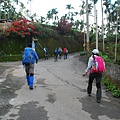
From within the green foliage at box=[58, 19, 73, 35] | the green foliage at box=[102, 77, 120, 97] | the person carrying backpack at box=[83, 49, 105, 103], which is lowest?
the green foliage at box=[102, 77, 120, 97]

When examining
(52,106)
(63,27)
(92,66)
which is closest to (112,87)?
(92,66)

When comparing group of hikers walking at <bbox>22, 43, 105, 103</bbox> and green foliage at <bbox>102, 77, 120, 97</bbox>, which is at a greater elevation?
group of hikers walking at <bbox>22, 43, 105, 103</bbox>

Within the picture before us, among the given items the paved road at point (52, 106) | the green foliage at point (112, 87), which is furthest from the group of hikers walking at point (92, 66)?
the green foliage at point (112, 87)

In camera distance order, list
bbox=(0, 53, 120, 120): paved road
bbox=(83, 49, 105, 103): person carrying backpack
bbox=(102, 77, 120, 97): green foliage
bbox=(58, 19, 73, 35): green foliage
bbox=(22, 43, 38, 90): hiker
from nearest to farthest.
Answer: bbox=(0, 53, 120, 120): paved road < bbox=(83, 49, 105, 103): person carrying backpack < bbox=(22, 43, 38, 90): hiker < bbox=(102, 77, 120, 97): green foliage < bbox=(58, 19, 73, 35): green foliage

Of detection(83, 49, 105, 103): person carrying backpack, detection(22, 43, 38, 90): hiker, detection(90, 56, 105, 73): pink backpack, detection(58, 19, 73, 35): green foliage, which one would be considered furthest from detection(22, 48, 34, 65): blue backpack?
detection(58, 19, 73, 35): green foliage

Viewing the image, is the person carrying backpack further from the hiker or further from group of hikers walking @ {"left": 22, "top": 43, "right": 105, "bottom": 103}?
the hiker

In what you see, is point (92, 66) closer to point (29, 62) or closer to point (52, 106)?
point (52, 106)

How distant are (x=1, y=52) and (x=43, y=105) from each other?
20.0 m

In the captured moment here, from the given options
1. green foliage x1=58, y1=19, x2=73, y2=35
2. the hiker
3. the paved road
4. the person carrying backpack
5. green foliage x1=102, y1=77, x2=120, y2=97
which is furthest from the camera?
green foliage x1=58, y1=19, x2=73, y2=35

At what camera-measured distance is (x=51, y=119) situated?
15.6 ft

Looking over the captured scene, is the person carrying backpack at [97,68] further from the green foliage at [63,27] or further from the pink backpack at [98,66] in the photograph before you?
the green foliage at [63,27]

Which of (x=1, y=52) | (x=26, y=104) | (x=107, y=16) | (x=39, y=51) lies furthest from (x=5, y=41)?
(x=107, y=16)

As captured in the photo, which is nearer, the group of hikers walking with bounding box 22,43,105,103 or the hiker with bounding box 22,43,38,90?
the group of hikers walking with bounding box 22,43,105,103

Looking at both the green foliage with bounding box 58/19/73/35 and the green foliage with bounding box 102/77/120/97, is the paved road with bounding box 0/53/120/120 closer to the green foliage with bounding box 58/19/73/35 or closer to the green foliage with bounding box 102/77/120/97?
the green foliage with bounding box 102/77/120/97
